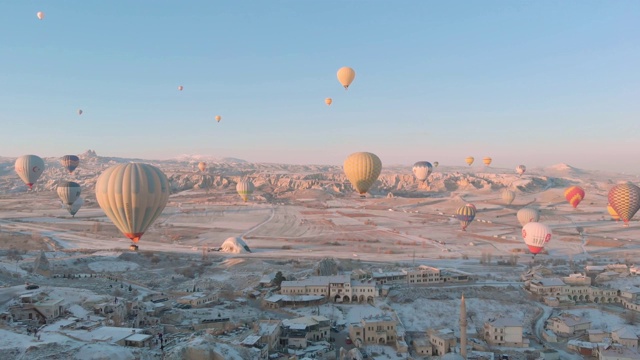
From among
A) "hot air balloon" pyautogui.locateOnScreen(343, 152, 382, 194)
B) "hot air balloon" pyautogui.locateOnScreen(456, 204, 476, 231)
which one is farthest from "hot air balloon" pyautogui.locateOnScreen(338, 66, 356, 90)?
"hot air balloon" pyautogui.locateOnScreen(456, 204, 476, 231)

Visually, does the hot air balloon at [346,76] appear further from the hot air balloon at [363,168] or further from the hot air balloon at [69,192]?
the hot air balloon at [69,192]

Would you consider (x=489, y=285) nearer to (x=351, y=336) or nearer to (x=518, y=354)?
(x=518, y=354)

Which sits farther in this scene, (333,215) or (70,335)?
(333,215)

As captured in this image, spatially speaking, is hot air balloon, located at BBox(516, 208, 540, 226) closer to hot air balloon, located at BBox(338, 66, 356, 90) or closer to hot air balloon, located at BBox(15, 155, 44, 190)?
hot air balloon, located at BBox(338, 66, 356, 90)

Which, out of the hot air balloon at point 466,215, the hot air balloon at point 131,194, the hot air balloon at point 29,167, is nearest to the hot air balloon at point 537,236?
the hot air balloon at point 466,215

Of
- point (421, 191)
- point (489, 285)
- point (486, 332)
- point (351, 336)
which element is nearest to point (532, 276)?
point (489, 285)

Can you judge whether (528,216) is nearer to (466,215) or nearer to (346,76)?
(466,215)
